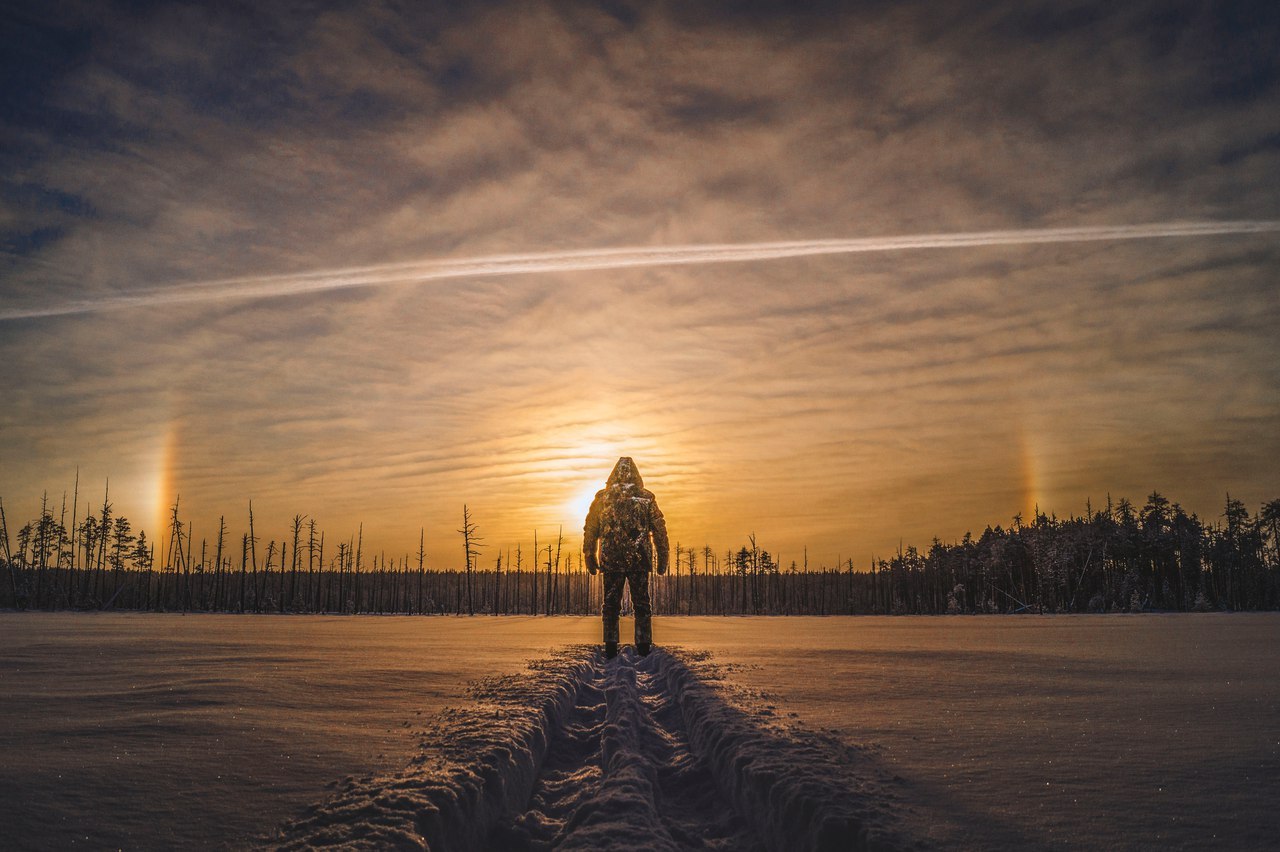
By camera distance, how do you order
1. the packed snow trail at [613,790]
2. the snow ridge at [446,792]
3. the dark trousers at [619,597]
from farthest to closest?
1. the dark trousers at [619,597]
2. the packed snow trail at [613,790]
3. the snow ridge at [446,792]

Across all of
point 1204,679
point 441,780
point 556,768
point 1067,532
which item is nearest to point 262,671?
point 556,768

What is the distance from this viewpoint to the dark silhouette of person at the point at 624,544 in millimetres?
15203

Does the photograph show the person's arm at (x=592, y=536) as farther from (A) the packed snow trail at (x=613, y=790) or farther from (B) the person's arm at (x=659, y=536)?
(A) the packed snow trail at (x=613, y=790)

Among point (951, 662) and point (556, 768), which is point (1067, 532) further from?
point (556, 768)

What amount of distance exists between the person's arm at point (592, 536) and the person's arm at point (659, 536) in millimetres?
1135

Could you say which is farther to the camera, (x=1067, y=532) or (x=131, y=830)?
(x=1067, y=532)

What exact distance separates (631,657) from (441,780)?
12446mm

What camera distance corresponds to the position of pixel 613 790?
15.7ft

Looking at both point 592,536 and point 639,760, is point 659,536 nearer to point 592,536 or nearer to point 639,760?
point 592,536

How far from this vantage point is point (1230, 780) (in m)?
4.02

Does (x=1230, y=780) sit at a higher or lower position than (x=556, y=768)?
higher

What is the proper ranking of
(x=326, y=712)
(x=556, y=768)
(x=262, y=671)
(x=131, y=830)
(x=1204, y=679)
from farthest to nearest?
(x=262, y=671) → (x=1204, y=679) → (x=326, y=712) → (x=556, y=768) → (x=131, y=830)

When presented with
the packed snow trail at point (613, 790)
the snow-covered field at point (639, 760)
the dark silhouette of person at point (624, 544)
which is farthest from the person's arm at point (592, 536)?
the packed snow trail at point (613, 790)

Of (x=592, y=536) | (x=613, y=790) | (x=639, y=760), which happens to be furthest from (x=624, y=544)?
(x=613, y=790)
